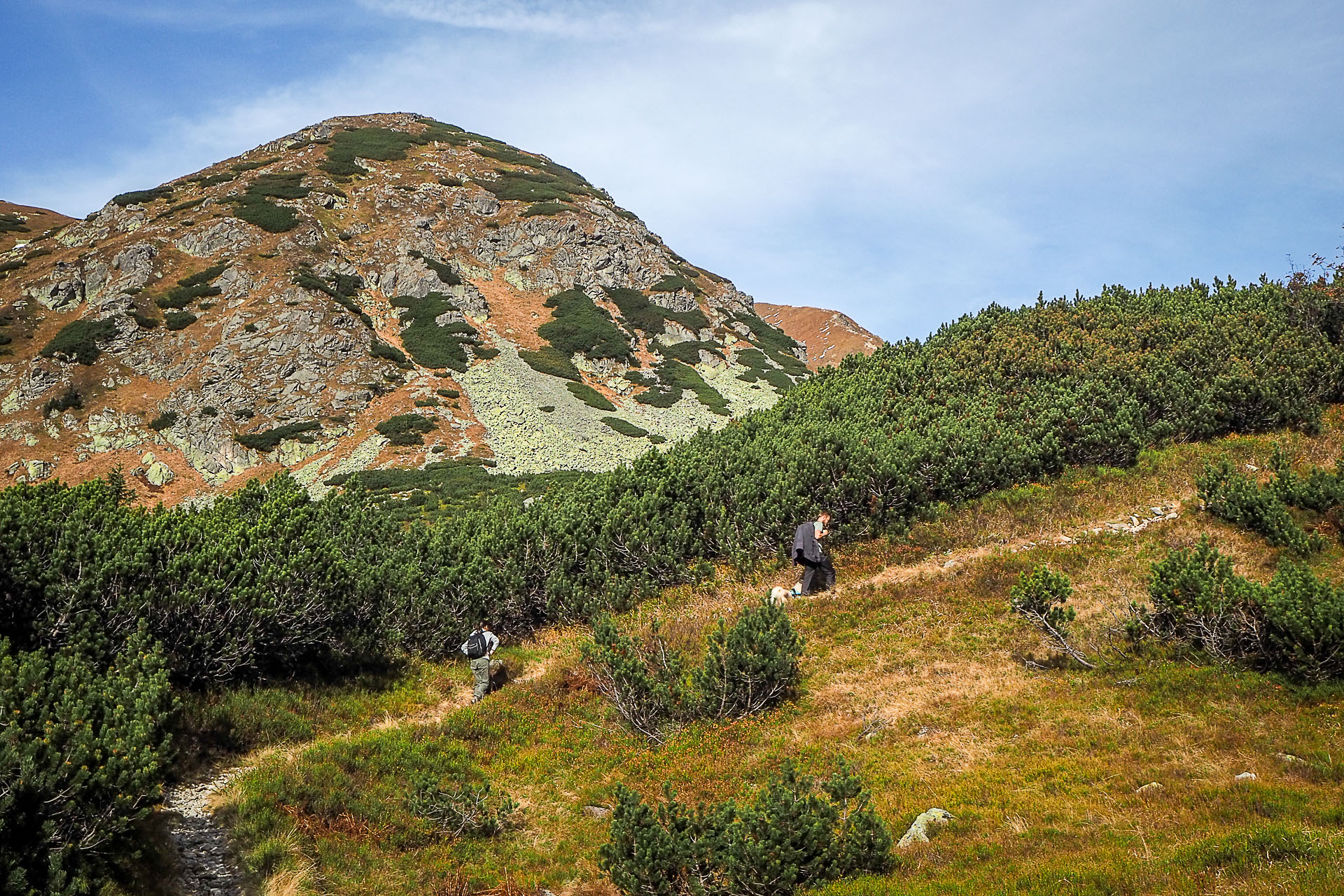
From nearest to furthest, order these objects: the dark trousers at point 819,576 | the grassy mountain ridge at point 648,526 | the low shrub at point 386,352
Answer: the grassy mountain ridge at point 648,526
the dark trousers at point 819,576
the low shrub at point 386,352

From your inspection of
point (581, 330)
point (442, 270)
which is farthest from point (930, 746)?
point (442, 270)

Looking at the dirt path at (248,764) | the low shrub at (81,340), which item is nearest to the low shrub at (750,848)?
the dirt path at (248,764)

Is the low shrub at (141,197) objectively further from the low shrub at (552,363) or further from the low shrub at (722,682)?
the low shrub at (722,682)

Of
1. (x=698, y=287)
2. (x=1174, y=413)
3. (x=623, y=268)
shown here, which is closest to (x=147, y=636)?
(x=1174, y=413)

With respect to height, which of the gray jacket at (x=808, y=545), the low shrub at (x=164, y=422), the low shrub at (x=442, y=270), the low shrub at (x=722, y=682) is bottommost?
the low shrub at (x=722, y=682)

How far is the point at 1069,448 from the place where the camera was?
685 inches

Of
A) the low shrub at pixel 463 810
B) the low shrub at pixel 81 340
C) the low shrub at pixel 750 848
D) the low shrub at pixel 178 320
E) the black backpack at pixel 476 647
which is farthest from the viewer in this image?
the low shrub at pixel 178 320

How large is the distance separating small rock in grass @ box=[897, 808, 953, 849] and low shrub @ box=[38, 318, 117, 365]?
196ft

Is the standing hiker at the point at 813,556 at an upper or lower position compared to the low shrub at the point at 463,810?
upper

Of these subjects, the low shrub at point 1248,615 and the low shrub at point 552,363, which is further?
the low shrub at point 552,363

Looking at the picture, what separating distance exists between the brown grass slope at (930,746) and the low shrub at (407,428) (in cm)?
3389

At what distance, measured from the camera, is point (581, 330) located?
214 ft

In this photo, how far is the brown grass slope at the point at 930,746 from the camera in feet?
20.9

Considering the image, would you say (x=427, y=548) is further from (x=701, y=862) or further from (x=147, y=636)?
(x=701, y=862)
